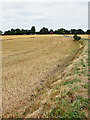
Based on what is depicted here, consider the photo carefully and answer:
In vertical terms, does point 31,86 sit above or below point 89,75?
below

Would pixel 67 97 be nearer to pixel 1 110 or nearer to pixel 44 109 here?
pixel 44 109

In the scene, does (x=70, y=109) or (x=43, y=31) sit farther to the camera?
(x=43, y=31)

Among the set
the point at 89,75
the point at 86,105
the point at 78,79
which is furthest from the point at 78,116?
the point at 89,75

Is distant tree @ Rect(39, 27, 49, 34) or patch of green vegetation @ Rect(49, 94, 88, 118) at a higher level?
distant tree @ Rect(39, 27, 49, 34)

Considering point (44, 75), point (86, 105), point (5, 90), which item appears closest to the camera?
point (86, 105)

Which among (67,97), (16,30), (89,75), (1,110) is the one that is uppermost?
(16,30)

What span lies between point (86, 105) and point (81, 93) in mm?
1158

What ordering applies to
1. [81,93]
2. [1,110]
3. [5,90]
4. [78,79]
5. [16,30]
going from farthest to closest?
[16,30], [5,90], [78,79], [1,110], [81,93]

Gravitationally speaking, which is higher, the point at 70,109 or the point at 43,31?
the point at 43,31

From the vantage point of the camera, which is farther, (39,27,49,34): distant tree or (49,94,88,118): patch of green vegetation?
(39,27,49,34): distant tree

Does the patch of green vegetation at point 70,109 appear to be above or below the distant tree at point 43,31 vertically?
below

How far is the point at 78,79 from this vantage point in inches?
373

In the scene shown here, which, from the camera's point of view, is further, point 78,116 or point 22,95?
point 22,95

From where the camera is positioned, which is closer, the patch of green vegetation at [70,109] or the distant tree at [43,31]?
the patch of green vegetation at [70,109]
